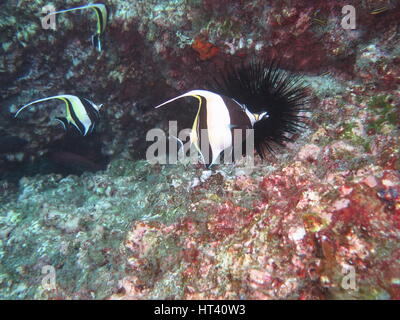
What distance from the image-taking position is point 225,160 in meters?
2.74

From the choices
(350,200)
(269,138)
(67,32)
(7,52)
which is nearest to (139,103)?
(67,32)

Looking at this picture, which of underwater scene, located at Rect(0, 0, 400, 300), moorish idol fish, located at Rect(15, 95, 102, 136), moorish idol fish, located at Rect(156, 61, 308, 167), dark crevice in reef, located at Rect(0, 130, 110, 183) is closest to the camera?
underwater scene, located at Rect(0, 0, 400, 300)

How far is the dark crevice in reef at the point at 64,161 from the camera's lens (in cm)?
534

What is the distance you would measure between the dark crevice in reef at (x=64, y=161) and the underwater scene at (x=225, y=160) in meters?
0.98

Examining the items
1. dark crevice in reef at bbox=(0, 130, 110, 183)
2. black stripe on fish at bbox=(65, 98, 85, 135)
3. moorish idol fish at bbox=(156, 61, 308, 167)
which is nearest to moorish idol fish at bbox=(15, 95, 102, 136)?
black stripe on fish at bbox=(65, 98, 85, 135)

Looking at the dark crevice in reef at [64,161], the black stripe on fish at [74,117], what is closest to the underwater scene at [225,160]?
the black stripe on fish at [74,117]

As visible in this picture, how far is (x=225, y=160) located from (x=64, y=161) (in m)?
4.00

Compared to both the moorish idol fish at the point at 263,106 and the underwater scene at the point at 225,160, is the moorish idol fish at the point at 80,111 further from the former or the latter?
the moorish idol fish at the point at 263,106

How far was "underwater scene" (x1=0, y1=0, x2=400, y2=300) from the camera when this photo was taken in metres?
1.75

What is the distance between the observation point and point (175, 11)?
11.1 ft

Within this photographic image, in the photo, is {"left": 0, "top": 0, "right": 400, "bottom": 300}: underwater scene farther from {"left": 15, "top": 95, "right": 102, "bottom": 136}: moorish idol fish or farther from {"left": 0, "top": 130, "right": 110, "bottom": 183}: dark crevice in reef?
{"left": 0, "top": 130, "right": 110, "bottom": 183}: dark crevice in reef

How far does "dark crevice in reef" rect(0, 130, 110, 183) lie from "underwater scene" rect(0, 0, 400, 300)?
98 cm
